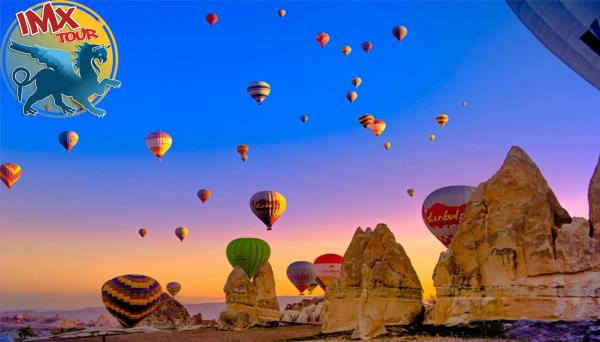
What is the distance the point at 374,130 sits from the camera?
2749 inches

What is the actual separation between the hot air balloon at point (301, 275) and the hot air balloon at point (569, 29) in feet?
188

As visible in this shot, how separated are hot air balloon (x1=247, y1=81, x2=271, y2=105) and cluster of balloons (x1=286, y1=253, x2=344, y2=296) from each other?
1367 inches

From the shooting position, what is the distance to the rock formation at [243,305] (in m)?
68.3

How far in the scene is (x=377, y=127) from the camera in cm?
6969

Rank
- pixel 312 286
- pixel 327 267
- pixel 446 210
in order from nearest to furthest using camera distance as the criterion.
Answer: pixel 446 210 < pixel 327 267 < pixel 312 286

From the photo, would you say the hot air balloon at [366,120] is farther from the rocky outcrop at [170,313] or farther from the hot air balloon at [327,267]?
the rocky outcrop at [170,313]

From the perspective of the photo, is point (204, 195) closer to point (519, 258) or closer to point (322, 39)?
point (322, 39)

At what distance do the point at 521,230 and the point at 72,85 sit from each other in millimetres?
30892

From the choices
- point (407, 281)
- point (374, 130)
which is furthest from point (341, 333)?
point (374, 130)

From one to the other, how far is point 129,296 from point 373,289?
30.3 m

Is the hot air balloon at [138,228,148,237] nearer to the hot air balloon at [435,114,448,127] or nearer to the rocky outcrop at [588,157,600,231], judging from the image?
the hot air balloon at [435,114,448,127]

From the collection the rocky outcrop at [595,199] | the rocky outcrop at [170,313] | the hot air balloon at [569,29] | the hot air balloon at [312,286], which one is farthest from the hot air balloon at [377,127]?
the rocky outcrop at [170,313]

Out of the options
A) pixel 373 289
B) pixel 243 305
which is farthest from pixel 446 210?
pixel 243 305

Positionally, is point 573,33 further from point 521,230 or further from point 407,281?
point 407,281
